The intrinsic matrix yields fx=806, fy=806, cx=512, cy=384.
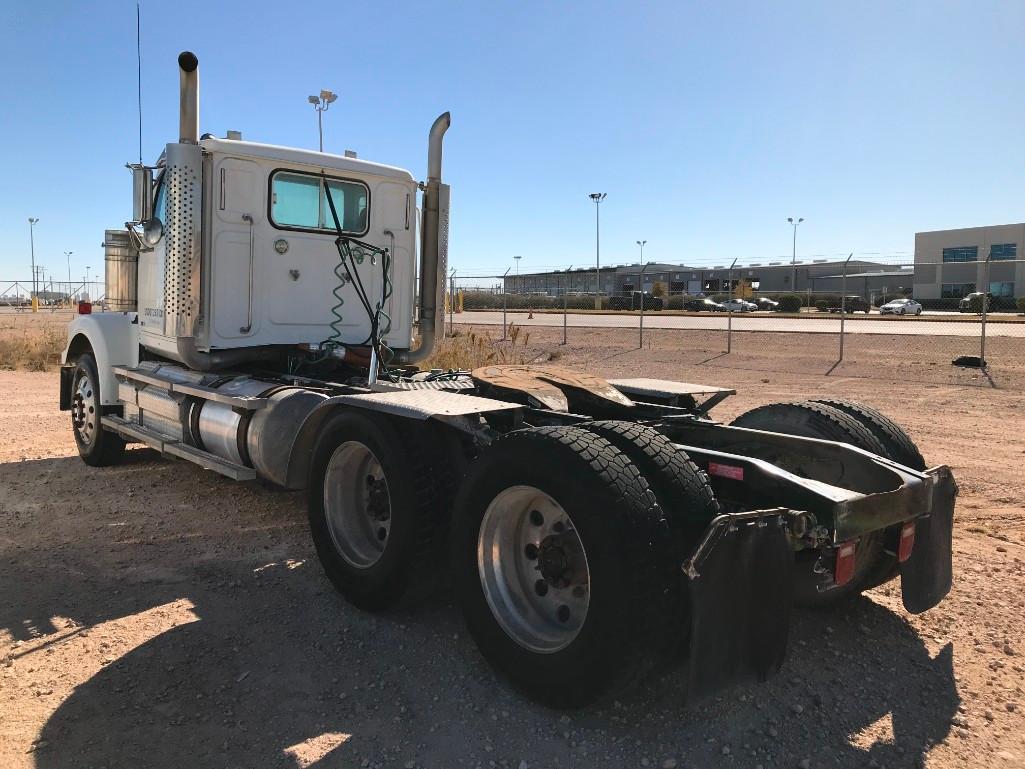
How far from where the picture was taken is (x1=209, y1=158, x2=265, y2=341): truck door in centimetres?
602

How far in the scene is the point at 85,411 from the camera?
7.77m

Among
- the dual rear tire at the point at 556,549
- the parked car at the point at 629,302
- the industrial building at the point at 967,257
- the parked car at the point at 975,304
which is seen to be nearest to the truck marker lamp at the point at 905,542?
the dual rear tire at the point at 556,549

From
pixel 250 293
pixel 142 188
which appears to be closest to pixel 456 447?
pixel 250 293

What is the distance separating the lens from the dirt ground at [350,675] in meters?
2.92

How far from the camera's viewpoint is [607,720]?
310cm

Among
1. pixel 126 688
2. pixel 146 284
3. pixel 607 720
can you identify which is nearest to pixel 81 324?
pixel 146 284

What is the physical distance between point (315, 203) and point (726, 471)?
4.36 metres

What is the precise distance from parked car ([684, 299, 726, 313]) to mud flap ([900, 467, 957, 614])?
4510cm

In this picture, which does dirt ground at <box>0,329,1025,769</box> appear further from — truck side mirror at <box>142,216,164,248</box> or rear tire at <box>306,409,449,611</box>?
truck side mirror at <box>142,216,164,248</box>

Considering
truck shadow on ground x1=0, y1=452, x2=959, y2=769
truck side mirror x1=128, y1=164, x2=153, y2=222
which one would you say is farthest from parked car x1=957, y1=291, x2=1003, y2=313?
truck shadow on ground x1=0, y1=452, x2=959, y2=769

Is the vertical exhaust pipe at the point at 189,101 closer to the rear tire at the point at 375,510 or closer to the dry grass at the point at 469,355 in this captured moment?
the rear tire at the point at 375,510

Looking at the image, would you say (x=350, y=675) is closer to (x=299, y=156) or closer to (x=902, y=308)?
(x=299, y=156)

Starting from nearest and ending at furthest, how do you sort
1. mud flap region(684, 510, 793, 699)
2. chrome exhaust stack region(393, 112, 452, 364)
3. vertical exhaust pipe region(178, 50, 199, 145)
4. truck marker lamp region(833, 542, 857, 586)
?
mud flap region(684, 510, 793, 699) → truck marker lamp region(833, 542, 857, 586) → vertical exhaust pipe region(178, 50, 199, 145) → chrome exhaust stack region(393, 112, 452, 364)

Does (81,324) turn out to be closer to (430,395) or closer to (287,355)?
(287,355)
